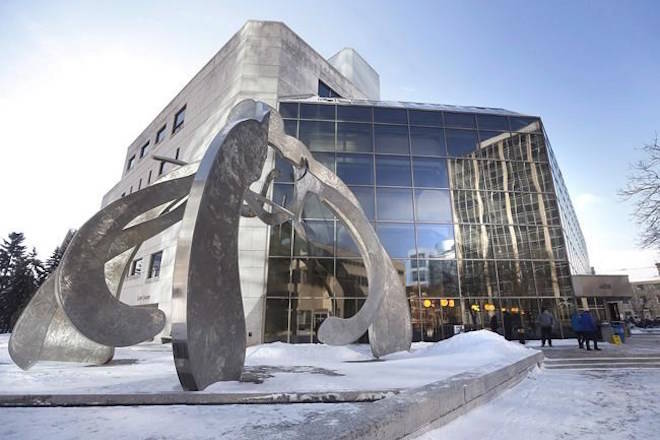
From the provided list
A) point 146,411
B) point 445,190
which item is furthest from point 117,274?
point 445,190

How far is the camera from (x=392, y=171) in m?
19.5

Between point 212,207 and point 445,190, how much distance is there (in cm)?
1740

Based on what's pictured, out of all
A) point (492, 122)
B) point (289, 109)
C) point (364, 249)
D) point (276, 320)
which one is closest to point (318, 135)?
point (289, 109)

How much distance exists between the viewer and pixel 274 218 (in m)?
9.52

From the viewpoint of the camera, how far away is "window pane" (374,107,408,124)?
20781 millimetres

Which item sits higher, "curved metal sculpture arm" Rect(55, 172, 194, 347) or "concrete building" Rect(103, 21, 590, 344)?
"concrete building" Rect(103, 21, 590, 344)

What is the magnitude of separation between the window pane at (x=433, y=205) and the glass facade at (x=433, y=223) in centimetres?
6

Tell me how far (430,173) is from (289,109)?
30.3 ft

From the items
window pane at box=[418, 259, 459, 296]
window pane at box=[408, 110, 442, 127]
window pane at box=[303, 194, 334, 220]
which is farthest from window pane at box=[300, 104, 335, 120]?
window pane at box=[418, 259, 459, 296]

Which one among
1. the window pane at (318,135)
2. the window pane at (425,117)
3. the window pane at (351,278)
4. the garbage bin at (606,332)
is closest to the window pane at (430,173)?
the window pane at (425,117)

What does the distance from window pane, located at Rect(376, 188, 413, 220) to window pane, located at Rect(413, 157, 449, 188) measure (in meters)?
1.23

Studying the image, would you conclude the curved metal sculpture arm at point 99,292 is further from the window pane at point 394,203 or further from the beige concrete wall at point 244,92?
the window pane at point 394,203

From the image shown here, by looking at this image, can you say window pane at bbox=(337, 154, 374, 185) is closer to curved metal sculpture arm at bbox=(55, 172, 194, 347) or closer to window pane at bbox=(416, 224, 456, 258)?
window pane at bbox=(416, 224, 456, 258)

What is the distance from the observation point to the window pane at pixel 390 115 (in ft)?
68.2
